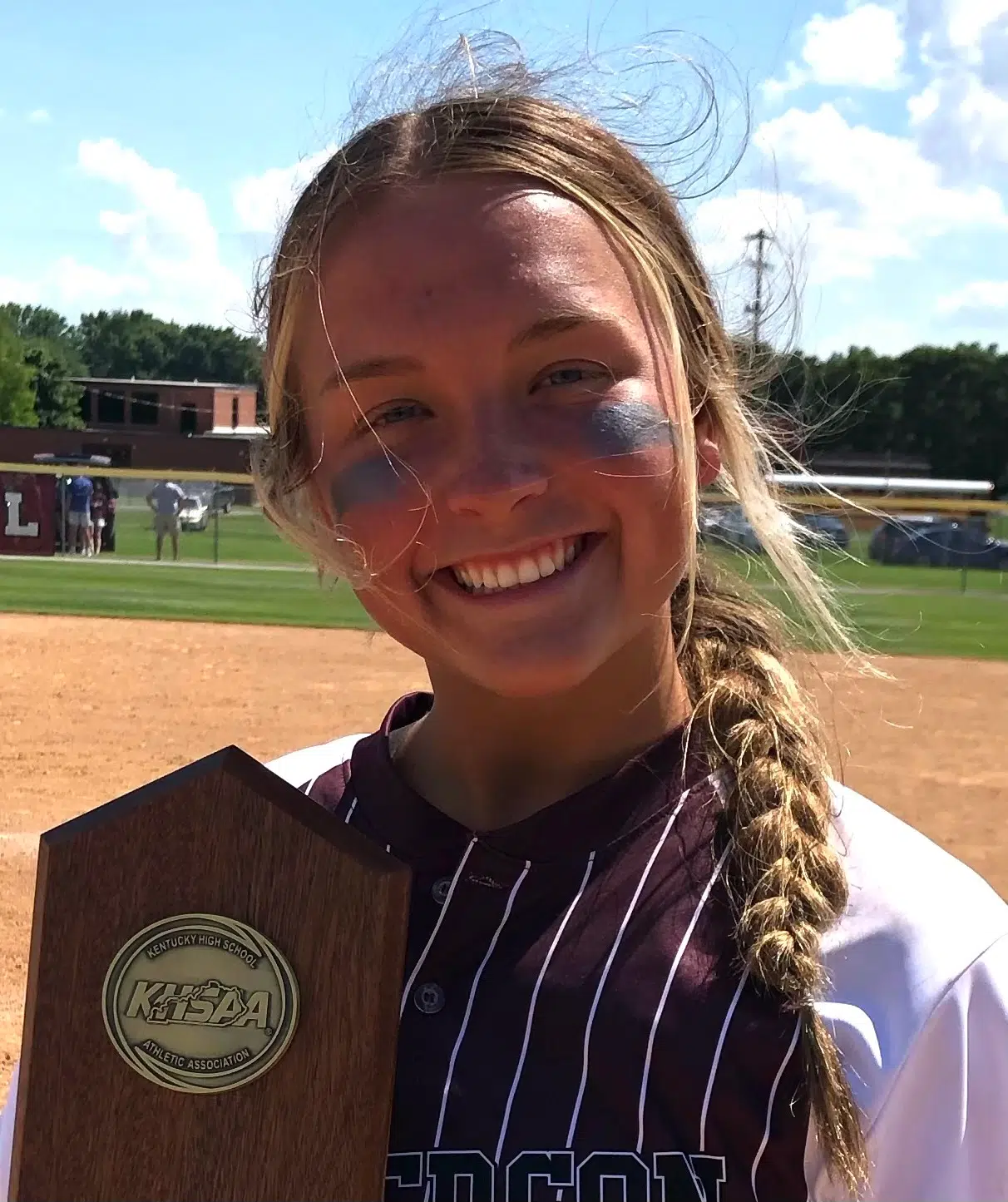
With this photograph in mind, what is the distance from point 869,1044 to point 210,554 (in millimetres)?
21475

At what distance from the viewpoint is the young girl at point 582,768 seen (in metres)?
1.12

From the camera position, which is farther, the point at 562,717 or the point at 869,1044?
the point at 562,717

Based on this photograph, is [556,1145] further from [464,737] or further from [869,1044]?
[464,737]

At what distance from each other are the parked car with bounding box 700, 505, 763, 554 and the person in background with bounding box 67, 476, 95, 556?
64.4 feet

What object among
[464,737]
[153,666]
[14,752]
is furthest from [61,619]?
[464,737]

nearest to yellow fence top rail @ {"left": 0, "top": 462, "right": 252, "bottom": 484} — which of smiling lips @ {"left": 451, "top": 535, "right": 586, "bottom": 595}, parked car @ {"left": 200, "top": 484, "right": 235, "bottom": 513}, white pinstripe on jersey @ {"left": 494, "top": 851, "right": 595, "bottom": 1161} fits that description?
parked car @ {"left": 200, "top": 484, "right": 235, "bottom": 513}

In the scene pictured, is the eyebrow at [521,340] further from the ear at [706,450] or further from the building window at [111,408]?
the building window at [111,408]

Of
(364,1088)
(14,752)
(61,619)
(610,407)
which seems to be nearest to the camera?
(364,1088)

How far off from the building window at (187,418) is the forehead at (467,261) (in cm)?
5904

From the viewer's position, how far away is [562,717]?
139cm

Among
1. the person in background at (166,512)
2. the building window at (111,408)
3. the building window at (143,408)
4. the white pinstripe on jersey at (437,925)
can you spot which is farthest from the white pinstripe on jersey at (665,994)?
the building window at (111,408)

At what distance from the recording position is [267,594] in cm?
1711

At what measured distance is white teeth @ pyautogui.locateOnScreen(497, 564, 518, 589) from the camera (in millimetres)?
1291

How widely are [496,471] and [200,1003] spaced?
0.55m
